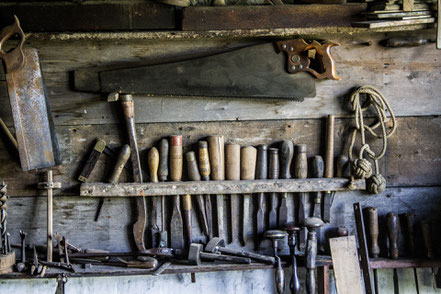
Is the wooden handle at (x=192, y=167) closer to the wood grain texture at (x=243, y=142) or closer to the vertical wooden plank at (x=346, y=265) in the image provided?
the wood grain texture at (x=243, y=142)

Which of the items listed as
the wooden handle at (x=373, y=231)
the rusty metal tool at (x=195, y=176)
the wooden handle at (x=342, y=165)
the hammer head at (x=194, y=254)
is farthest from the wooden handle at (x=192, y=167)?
the wooden handle at (x=373, y=231)

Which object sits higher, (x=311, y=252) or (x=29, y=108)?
(x=29, y=108)

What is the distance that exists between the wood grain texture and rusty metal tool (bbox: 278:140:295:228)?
75 mm

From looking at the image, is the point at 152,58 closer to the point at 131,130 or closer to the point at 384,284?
the point at 131,130

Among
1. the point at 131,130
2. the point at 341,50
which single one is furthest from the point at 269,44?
the point at 131,130

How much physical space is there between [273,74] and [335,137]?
18.3 inches

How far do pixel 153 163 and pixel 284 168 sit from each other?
65 cm

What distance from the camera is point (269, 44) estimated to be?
8.98ft

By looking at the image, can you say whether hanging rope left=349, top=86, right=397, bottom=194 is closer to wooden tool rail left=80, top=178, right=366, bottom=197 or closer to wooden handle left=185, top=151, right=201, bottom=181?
wooden tool rail left=80, top=178, right=366, bottom=197

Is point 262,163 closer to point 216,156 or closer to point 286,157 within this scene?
point 286,157

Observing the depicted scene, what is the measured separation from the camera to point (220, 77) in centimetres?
273

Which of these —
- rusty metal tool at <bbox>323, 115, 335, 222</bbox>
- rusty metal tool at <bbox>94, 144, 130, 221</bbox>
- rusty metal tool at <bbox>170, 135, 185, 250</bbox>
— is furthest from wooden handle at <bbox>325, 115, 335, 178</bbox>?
rusty metal tool at <bbox>94, 144, 130, 221</bbox>

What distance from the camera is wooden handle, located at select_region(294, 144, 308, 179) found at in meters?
2.81

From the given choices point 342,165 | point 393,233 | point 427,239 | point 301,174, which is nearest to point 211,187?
point 301,174
